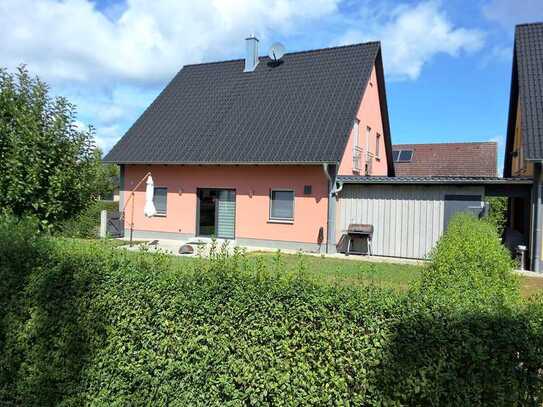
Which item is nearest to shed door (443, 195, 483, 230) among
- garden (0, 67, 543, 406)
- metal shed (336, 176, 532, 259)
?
metal shed (336, 176, 532, 259)

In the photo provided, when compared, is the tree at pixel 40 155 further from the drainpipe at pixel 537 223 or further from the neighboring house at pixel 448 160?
the neighboring house at pixel 448 160

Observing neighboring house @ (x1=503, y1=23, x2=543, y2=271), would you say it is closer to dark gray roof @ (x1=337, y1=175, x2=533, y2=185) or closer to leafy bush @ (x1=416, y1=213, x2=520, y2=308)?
dark gray roof @ (x1=337, y1=175, x2=533, y2=185)

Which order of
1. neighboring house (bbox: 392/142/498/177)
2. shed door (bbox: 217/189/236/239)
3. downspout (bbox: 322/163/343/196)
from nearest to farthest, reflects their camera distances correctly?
downspout (bbox: 322/163/343/196), shed door (bbox: 217/189/236/239), neighboring house (bbox: 392/142/498/177)

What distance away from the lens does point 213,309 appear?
365 centimetres

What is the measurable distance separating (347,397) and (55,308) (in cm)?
277

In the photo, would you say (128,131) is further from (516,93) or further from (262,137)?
(516,93)

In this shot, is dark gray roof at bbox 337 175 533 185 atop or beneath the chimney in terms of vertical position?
beneath

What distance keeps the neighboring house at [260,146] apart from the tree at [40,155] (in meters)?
10.0

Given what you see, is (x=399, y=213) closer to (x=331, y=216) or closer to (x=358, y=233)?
(x=358, y=233)

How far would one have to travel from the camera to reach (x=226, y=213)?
18.9 metres

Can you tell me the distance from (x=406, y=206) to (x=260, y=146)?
589 centimetres

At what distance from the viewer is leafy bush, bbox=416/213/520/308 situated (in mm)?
3138

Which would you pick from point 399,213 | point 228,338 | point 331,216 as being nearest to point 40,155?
point 228,338

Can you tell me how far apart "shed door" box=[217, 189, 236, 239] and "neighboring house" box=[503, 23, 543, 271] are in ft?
33.1
